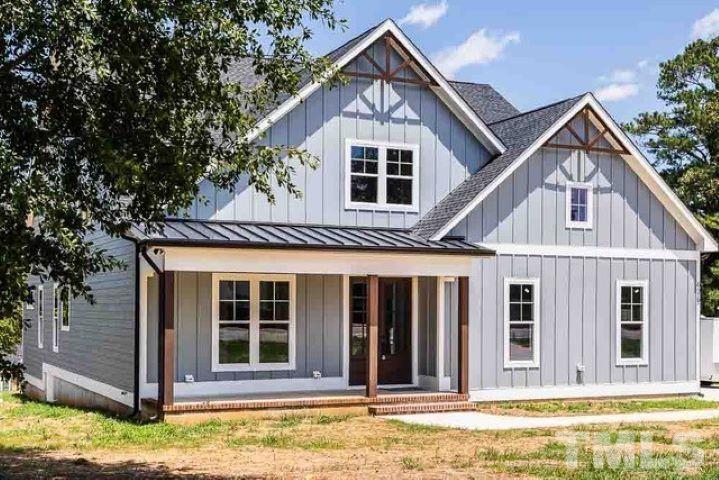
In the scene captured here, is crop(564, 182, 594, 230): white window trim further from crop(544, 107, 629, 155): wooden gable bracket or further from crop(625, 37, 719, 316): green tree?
crop(625, 37, 719, 316): green tree

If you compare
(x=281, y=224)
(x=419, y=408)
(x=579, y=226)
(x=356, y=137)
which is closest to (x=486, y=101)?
(x=579, y=226)

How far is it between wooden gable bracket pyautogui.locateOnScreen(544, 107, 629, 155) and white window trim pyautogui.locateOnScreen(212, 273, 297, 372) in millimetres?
6583

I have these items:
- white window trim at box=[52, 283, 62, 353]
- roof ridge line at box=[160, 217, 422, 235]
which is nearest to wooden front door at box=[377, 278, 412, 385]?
roof ridge line at box=[160, 217, 422, 235]

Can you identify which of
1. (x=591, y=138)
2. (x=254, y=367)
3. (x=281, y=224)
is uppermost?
(x=591, y=138)

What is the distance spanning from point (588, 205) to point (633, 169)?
1430 millimetres

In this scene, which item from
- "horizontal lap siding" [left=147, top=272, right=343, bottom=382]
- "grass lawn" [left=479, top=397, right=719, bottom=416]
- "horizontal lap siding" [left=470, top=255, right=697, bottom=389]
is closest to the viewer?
"horizontal lap siding" [left=147, top=272, right=343, bottom=382]

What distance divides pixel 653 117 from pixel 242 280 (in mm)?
21321

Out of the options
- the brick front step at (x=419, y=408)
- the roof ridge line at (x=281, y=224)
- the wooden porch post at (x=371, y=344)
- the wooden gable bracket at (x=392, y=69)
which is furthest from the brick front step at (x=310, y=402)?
the wooden gable bracket at (x=392, y=69)

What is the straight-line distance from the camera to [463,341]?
732 inches

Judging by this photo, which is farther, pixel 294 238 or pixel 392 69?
pixel 392 69

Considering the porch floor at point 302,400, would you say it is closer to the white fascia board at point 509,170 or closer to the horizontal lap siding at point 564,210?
the white fascia board at point 509,170

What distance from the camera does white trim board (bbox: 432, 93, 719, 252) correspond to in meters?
19.3

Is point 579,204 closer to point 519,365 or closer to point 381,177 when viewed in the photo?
point 519,365

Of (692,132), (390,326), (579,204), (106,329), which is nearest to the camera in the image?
(106,329)
